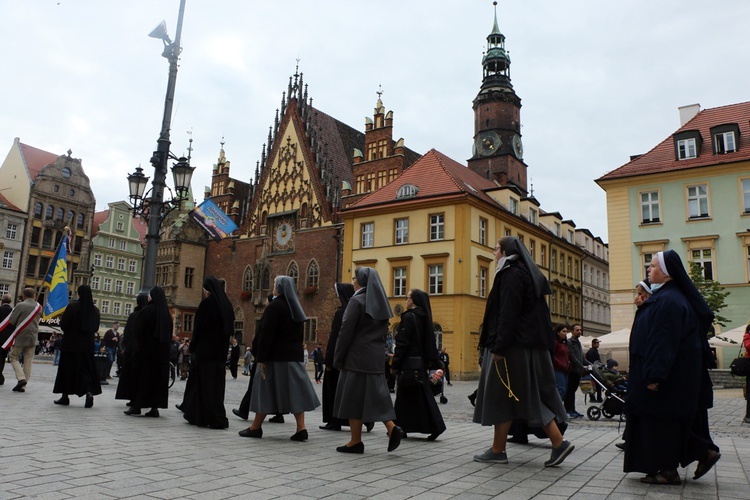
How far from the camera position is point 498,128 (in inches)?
2112

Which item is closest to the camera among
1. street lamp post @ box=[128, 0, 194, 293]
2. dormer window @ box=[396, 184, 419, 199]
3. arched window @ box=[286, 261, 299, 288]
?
street lamp post @ box=[128, 0, 194, 293]

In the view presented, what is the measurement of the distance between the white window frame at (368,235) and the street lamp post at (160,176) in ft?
72.8

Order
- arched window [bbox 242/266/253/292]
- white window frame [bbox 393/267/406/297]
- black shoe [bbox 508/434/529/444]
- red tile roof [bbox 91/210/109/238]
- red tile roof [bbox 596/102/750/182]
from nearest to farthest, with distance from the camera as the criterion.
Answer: black shoe [bbox 508/434/529/444]
red tile roof [bbox 596/102/750/182]
white window frame [bbox 393/267/406/297]
arched window [bbox 242/266/253/292]
red tile roof [bbox 91/210/109/238]

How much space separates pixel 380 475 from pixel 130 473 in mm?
1986

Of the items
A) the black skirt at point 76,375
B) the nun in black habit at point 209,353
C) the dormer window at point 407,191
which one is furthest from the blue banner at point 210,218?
the dormer window at point 407,191

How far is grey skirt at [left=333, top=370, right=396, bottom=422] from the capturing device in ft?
21.4

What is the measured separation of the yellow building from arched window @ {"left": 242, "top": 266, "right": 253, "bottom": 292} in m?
10.8

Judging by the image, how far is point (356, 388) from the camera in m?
6.64

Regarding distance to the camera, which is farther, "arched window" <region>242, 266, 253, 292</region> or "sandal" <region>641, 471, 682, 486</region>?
"arched window" <region>242, 266, 253, 292</region>

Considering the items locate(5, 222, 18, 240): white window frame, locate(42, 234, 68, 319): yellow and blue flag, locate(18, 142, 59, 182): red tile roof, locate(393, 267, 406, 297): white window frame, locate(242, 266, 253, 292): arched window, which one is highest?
locate(18, 142, 59, 182): red tile roof

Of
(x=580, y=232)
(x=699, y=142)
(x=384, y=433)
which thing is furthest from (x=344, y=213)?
(x=384, y=433)

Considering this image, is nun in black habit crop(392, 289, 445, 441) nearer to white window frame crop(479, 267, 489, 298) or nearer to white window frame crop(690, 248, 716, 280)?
white window frame crop(690, 248, 716, 280)

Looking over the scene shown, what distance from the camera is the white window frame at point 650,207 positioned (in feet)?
97.0

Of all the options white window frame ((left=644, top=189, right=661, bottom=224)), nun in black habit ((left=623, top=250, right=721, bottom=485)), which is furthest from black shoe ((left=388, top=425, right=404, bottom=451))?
white window frame ((left=644, top=189, right=661, bottom=224))
